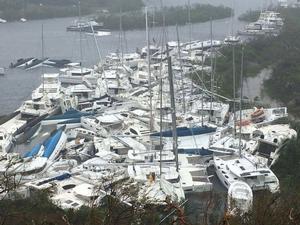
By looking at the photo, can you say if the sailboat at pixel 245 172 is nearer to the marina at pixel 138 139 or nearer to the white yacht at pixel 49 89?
the marina at pixel 138 139

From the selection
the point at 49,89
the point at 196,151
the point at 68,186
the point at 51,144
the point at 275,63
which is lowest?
the point at 68,186

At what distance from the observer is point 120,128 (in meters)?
9.90

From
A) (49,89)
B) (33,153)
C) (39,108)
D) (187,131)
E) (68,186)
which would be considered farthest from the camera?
(49,89)

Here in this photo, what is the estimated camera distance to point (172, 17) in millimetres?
24141

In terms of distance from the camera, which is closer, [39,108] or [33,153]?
[33,153]

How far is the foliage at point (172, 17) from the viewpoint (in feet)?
77.5

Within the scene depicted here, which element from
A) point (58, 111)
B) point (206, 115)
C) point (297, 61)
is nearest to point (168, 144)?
point (206, 115)

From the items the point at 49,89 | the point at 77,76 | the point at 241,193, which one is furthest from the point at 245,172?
the point at 77,76

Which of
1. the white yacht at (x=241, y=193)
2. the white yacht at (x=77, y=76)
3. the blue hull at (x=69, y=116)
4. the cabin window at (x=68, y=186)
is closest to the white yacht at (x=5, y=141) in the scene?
the blue hull at (x=69, y=116)

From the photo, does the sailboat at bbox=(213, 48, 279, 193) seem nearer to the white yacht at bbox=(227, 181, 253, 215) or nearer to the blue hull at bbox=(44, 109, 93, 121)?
the white yacht at bbox=(227, 181, 253, 215)

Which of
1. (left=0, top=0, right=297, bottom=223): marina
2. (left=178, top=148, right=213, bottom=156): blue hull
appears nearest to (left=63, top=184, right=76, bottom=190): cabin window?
(left=0, top=0, right=297, bottom=223): marina

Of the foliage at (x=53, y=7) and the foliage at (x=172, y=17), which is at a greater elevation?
the foliage at (x=53, y=7)

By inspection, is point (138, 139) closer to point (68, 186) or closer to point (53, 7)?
point (68, 186)

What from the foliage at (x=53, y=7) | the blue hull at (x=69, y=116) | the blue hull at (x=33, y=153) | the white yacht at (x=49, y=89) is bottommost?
the blue hull at (x=33, y=153)
